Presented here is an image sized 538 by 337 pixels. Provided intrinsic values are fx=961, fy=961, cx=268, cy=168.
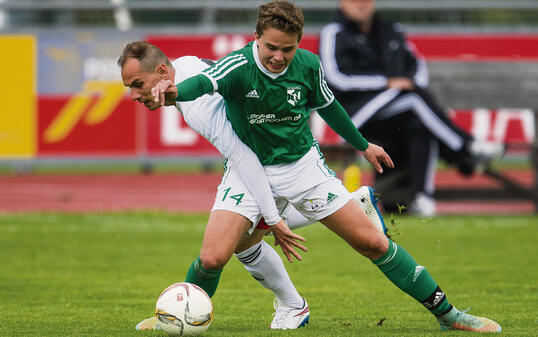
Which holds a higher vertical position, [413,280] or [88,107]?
[413,280]

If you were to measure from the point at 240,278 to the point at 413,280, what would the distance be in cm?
275

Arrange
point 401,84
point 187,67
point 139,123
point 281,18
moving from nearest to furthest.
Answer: point 281,18 → point 187,67 → point 401,84 → point 139,123

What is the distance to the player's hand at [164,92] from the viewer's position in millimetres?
4340

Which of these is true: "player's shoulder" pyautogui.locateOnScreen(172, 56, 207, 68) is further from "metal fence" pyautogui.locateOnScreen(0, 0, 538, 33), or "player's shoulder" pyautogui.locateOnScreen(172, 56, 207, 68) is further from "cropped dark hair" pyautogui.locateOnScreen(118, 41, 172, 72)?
"metal fence" pyautogui.locateOnScreen(0, 0, 538, 33)

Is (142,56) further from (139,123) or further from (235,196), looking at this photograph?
(139,123)

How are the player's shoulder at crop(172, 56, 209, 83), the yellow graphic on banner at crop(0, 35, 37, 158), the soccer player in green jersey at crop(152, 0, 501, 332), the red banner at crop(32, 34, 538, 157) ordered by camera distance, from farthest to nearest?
the red banner at crop(32, 34, 538, 157) < the yellow graphic on banner at crop(0, 35, 37, 158) < the player's shoulder at crop(172, 56, 209, 83) < the soccer player in green jersey at crop(152, 0, 501, 332)

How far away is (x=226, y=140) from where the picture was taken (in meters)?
5.14

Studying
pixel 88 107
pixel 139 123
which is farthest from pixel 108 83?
pixel 139 123

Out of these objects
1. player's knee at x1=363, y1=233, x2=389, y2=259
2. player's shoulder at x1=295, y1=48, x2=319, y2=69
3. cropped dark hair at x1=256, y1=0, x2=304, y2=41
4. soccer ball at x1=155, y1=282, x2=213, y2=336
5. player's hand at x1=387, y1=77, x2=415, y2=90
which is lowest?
soccer ball at x1=155, y1=282, x2=213, y2=336

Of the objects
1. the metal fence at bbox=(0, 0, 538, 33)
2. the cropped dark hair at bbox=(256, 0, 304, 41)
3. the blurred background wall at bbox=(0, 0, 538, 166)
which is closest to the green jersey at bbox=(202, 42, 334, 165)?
the cropped dark hair at bbox=(256, 0, 304, 41)

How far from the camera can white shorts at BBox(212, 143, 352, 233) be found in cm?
509

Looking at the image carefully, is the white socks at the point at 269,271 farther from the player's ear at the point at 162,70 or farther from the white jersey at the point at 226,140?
the player's ear at the point at 162,70

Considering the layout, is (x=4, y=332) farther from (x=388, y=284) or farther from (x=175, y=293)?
(x=388, y=284)

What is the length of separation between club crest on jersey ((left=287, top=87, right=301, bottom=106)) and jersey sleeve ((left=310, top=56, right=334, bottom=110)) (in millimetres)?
105
